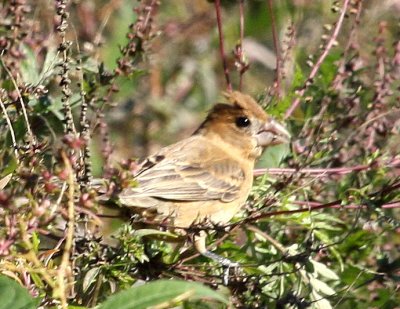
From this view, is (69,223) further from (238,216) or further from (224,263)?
(238,216)

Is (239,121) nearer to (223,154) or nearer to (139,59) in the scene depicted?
(223,154)

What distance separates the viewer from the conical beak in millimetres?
4500

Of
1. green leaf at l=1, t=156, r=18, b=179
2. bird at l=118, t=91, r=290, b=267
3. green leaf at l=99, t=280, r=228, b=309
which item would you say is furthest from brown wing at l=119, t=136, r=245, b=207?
green leaf at l=99, t=280, r=228, b=309

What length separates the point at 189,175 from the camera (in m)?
5.12

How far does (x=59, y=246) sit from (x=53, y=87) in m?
1.36

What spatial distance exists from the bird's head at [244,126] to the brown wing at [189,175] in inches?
3.9

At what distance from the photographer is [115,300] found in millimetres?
2648

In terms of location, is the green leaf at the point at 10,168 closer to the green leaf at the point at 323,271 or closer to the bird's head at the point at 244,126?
the green leaf at the point at 323,271

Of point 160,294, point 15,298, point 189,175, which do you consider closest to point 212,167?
point 189,175

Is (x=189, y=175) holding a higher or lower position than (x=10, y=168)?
lower

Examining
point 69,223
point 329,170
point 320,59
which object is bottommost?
point 329,170

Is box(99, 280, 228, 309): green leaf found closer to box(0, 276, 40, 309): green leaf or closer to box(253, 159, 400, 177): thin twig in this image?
box(0, 276, 40, 309): green leaf

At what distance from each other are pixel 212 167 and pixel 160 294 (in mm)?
2780

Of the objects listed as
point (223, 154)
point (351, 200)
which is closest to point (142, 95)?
point (223, 154)
